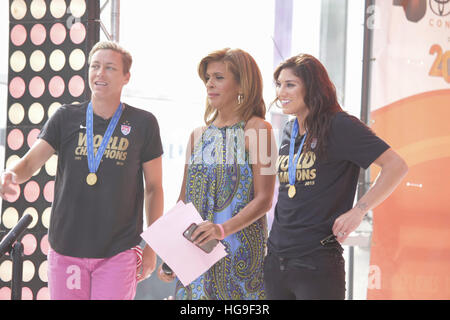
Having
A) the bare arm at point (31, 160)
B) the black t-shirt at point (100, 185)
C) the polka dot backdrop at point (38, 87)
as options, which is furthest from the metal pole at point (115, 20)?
the bare arm at point (31, 160)

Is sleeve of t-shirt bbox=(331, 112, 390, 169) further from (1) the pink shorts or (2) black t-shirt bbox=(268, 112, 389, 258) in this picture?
(1) the pink shorts

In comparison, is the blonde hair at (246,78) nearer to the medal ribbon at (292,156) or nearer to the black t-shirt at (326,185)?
the medal ribbon at (292,156)

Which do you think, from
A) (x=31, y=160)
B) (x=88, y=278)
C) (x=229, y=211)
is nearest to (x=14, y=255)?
(x=88, y=278)

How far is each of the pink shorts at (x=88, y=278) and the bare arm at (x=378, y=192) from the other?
89 centimetres

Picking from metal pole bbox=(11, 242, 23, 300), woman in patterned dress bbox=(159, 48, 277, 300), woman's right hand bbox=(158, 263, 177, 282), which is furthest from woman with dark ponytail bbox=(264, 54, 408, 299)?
metal pole bbox=(11, 242, 23, 300)

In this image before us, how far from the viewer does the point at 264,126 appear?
221cm

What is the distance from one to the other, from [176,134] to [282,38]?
1.01 m

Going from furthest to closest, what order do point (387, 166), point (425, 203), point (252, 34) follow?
point (252, 34) < point (425, 203) < point (387, 166)

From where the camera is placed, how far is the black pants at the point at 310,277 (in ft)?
5.99

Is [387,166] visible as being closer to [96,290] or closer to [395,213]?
[96,290]

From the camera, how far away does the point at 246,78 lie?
2262 mm

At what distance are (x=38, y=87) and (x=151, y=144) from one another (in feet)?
3.00

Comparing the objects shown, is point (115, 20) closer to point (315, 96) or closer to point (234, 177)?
point (234, 177)
